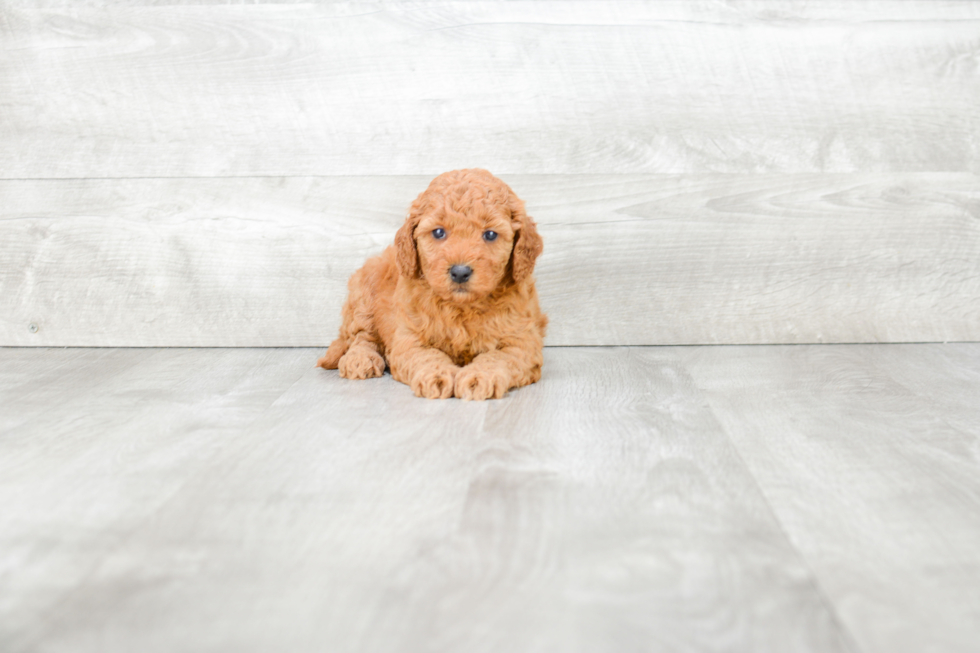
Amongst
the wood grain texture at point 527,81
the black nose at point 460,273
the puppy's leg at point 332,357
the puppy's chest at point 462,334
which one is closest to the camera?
the black nose at point 460,273

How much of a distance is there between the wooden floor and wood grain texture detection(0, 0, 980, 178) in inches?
33.9

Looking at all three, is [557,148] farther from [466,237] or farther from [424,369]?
[424,369]

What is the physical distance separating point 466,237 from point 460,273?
99 mm

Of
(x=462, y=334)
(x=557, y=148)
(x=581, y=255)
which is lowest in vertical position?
(x=462, y=334)

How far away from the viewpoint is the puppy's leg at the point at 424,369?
1.93 m

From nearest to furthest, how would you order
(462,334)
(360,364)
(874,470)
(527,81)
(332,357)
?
(874,470) → (462,334) → (360,364) → (332,357) → (527,81)

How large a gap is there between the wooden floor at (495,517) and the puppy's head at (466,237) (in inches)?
12.1

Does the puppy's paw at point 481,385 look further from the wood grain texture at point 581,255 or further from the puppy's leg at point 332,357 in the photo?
the wood grain texture at point 581,255

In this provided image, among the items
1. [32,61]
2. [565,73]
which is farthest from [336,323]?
[32,61]

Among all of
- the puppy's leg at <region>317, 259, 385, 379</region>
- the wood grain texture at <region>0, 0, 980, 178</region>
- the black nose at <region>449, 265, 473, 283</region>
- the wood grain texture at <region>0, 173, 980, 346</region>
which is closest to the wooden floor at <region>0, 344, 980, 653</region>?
the puppy's leg at <region>317, 259, 385, 379</region>

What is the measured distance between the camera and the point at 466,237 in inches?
75.0

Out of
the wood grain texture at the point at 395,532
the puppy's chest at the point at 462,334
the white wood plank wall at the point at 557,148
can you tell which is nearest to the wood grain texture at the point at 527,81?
the white wood plank wall at the point at 557,148

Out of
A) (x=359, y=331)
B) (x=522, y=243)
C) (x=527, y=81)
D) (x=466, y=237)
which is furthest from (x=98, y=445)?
(x=527, y=81)

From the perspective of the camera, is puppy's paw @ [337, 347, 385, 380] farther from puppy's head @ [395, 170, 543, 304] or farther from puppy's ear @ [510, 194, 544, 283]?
puppy's ear @ [510, 194, 544, 283]
